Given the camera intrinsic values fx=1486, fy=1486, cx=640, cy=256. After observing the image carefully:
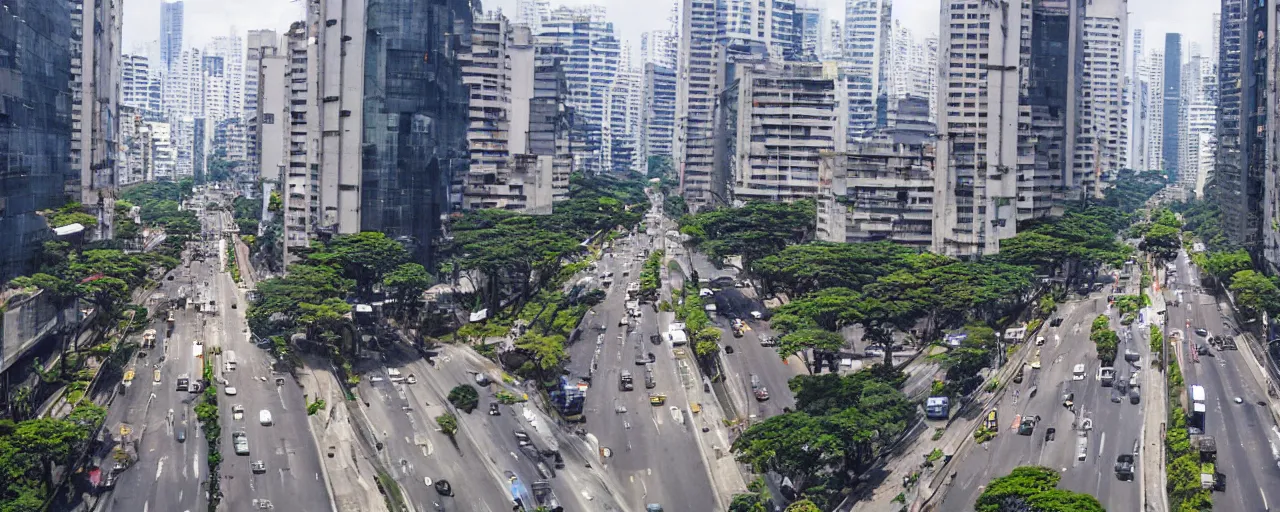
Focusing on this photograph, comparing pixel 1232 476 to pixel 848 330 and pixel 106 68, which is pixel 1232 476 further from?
pixel 106 68

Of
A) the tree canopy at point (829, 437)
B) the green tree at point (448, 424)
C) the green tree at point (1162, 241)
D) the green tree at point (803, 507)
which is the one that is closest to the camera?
the green tree at point (803, 507)

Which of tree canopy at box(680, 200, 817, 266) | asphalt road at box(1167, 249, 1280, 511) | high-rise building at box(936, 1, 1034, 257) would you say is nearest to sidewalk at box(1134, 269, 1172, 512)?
asphalt road at box(1167, 249, 1280, 511)

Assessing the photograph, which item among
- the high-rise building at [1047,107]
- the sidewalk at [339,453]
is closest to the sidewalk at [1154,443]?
the sidewalk at [339,453]

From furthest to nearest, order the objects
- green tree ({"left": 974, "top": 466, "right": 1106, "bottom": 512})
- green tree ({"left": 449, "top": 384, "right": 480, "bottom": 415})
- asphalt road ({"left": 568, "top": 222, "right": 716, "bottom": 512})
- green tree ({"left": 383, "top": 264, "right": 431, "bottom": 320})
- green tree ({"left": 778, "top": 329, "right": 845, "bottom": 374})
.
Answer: green tree ({"left": 383, "top": 264, "right": 431, "bottom": 320}), green tree ({"left": 778, "top": 329, "right": 845, "bottom": 374}), green tree ({"left": 449, "top": 384, "right": 480, "bottom": 415}), asphalt road ({"left": 568, "top": 222, "right": 716, "bottom": 512}), green tree ({"left": 974, "top": 466, "right": 1106, "bottom": 512})

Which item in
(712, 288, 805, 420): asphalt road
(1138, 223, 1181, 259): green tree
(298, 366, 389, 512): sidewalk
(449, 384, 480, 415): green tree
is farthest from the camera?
(1138, 223, 1181, 259): green tree

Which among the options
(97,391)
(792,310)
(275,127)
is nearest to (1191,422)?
(792,310)

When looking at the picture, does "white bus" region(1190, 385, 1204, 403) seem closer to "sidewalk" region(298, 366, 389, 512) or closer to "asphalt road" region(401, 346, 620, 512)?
"asphalt road" region(401, 346, 620, 512)

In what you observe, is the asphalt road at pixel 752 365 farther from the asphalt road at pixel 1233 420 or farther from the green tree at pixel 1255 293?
the green tree at pixel 1255 293
